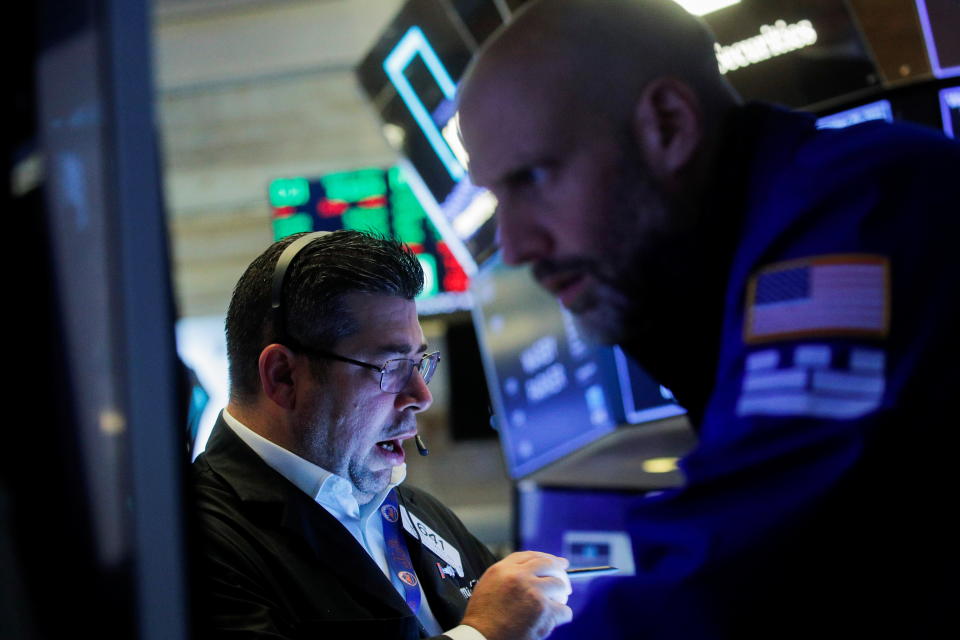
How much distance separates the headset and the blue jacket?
3.51 ft

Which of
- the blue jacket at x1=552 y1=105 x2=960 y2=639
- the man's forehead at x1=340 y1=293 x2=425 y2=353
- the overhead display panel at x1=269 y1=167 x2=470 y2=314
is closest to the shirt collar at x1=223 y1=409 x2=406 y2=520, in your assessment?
the man's forehead at x1=340 y1=293 x2=425 y2=353

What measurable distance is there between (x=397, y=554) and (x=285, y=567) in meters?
0.27

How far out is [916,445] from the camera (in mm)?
942

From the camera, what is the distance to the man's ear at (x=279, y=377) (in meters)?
1.94

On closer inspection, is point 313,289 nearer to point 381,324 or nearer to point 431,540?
point 381,324

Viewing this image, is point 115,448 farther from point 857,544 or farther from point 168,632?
point 857,544

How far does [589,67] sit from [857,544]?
1.97ft

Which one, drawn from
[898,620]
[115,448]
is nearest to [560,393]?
[898,620]

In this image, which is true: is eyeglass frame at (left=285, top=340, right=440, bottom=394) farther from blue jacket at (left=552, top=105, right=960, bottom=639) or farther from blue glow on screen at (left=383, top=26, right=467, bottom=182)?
blue glow on screen at (left=383, top=26, right=467, bottom=182)

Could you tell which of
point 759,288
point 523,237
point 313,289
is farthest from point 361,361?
point 759,288

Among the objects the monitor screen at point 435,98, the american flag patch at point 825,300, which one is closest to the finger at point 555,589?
the american flag patch at point 825,300

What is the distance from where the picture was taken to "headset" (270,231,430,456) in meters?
1.89

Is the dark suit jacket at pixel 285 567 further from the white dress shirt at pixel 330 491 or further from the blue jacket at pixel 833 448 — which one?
the blue jacket at pixel 833 448

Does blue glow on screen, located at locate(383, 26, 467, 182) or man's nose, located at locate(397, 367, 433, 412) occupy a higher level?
blue glow on screen, located at locate(383, 26, 467, 182)
